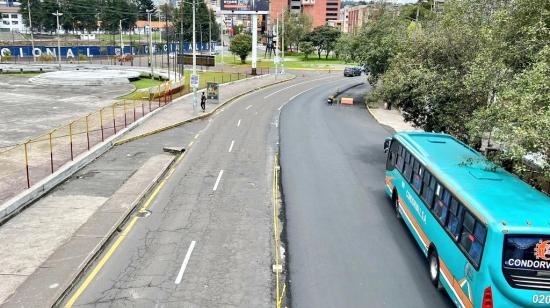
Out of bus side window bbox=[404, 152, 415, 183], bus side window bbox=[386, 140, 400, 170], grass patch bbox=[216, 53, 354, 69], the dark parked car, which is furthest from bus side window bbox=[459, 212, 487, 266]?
grass patch bbox=[216, 53, 354, 69]

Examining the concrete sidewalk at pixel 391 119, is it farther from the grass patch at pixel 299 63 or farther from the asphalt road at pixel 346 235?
the grass patch at pixel 299 63

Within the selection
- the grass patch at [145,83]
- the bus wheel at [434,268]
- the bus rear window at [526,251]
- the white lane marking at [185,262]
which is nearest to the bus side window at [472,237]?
the bus rear window at [526,251]

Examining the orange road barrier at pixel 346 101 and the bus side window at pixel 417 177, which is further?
the orange road barrier at pixel 346 101

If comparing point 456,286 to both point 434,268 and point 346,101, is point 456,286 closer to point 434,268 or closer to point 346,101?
point 434,268

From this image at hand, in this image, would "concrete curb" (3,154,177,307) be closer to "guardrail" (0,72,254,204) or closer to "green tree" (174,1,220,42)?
"guardrail" (0,72,254,204)

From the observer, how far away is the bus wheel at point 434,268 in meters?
12.5

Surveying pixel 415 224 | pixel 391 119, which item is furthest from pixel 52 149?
pixel 391 119

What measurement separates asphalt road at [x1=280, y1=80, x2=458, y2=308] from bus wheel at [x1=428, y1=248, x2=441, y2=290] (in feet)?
0.52

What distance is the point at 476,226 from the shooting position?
10289 mm

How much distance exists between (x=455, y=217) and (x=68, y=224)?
12.3 meters

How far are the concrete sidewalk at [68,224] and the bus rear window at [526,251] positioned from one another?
394 inches

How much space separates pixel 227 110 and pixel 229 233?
93.7ft

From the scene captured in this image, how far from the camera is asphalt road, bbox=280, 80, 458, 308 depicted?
12.2 metres

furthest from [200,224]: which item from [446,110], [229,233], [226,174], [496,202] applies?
[446,110]
